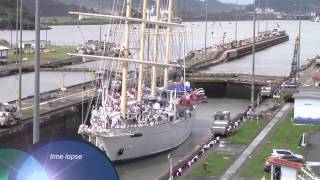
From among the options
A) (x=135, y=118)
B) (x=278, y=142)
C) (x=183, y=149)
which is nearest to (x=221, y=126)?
(x=278, y=142)

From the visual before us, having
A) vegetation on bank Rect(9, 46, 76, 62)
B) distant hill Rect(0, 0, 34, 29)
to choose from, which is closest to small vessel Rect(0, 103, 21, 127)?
vegetation on bank Rect(9, 46, 76, 62)

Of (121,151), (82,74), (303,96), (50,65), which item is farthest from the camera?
(50,65)

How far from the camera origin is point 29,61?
89.8 m

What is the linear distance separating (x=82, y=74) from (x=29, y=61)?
541 inches

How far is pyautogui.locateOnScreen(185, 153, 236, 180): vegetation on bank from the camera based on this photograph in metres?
26.1

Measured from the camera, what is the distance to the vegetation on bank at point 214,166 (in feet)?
85.7

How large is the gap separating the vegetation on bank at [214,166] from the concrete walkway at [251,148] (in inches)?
13.0

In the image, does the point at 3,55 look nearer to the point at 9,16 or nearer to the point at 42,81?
the point at 42,81

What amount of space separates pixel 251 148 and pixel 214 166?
500 centimetres

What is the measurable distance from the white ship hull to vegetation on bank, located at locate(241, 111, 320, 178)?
6792 mm

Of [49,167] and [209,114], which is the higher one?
[49,167]

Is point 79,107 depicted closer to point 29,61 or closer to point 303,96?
point 303,96

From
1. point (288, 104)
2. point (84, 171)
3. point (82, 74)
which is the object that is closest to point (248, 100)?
point (288, 104)

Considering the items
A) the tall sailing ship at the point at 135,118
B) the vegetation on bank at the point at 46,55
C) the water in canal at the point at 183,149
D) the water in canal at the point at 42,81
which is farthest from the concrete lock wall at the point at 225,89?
the vegetation on bank at the point at 46,55
